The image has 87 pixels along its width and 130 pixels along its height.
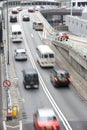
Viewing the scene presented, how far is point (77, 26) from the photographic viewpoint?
10512 centimetres

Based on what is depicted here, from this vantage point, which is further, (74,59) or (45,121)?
(74,59)

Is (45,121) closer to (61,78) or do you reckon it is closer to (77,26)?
(61,78)

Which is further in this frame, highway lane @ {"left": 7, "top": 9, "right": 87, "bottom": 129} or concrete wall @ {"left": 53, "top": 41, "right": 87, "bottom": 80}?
concrete wall @ {"left": 53, "top": 41, "right": 87, "bottom": 80}

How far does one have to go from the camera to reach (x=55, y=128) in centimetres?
3369

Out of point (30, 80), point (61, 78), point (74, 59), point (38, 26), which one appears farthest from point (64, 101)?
point (38, 26)

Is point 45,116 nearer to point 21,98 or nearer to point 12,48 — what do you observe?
point 21,98

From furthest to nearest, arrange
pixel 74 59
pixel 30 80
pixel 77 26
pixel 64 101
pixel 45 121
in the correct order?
pixel 77 26 → pixel 74 59 → pixel 30 80 → pixel 64 101 → pixel 45 121

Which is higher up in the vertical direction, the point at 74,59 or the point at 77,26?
the point at 74,59

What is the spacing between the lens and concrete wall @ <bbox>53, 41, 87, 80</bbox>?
52.9 metres

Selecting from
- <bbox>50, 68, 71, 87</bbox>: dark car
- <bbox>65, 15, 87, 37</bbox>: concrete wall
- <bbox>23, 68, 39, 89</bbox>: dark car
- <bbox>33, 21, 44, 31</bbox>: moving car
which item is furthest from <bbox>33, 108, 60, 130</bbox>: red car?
<bbox>65, 15, 87, 37</bbox>: concrete wall

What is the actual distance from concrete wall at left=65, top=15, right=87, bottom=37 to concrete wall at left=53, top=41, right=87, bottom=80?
86.8ft

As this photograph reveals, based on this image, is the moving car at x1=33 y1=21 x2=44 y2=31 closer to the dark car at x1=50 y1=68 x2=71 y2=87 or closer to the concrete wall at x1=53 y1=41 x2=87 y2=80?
the concrete wall at x1=53 y1=41 x2=87 y2=80

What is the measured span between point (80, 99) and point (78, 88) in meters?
4.44

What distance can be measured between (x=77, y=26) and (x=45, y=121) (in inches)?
2854
